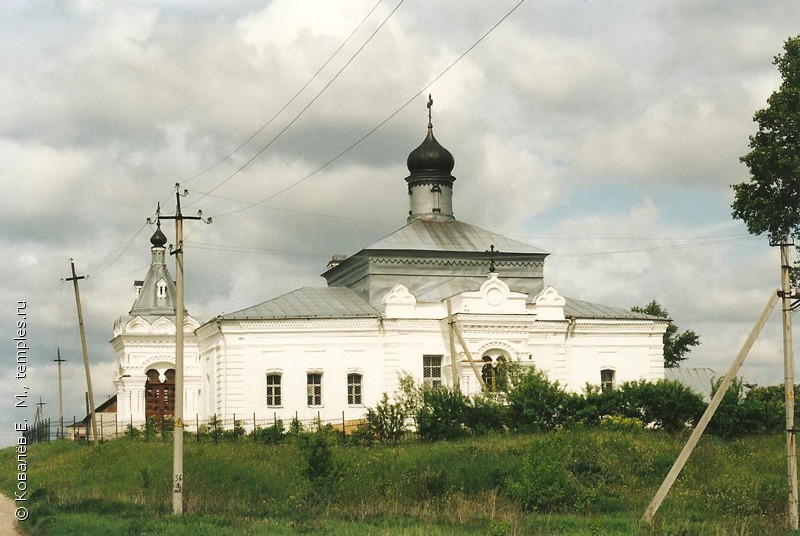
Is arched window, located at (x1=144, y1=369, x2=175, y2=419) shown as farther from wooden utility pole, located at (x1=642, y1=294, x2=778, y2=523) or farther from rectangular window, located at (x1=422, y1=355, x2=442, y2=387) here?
wooden utility pole, located at (x1=642, y1=294, x2=778, y2=523)

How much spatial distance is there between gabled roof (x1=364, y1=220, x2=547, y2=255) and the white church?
0.24ft

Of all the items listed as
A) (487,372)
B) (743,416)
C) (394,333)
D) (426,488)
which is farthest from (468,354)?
(426,488)

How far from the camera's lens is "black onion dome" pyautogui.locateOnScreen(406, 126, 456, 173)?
45.3m

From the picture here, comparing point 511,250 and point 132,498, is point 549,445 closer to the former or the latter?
point 132,498

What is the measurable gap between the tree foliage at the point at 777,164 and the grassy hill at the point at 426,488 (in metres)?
6.42

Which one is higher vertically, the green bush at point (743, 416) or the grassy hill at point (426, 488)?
the green bush at point (743, 416)

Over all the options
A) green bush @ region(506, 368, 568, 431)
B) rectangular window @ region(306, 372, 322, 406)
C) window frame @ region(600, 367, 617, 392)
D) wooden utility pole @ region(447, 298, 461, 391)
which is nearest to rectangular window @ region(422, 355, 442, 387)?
wooden utility pole @ region(447, 298, 461, 391)

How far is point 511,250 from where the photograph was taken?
43281 mm

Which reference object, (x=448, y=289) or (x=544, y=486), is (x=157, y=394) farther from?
(x=544, y=486)

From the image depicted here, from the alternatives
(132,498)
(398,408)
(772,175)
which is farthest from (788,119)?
(132,498)

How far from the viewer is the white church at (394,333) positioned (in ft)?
128

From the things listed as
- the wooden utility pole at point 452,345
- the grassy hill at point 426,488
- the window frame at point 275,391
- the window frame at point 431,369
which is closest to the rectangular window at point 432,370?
the window frame at point 431,369

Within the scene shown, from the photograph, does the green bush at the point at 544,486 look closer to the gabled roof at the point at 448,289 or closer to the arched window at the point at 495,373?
the arched window at the point at 495,373

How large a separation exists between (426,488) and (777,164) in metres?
14.7
